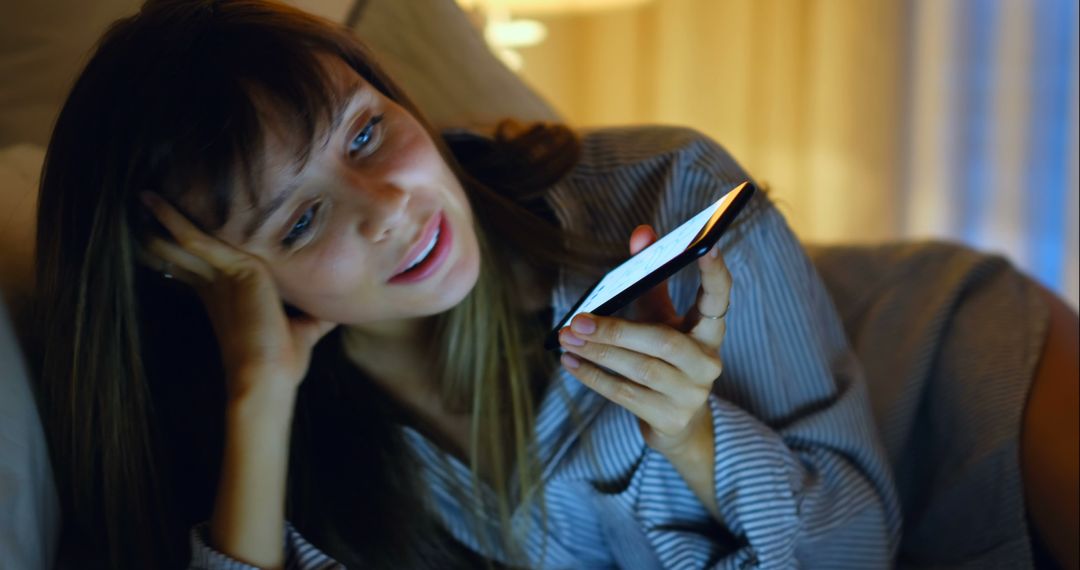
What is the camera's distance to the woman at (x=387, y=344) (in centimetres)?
70

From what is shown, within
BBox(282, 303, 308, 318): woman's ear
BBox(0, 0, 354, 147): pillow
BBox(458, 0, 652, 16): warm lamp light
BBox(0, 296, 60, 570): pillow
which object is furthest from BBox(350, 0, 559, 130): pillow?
BBox(0, 296, 60, 570): pillow

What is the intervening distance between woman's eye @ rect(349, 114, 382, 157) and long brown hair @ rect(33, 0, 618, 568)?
0.04 meters

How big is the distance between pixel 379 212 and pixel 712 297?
25cm

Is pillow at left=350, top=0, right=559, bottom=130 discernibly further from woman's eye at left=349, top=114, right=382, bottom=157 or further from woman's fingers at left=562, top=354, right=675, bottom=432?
woman's fingers at left=562, top=354, right=675, bottom=432

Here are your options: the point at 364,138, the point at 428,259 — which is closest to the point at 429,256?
the point at 428,259

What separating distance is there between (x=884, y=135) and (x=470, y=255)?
1193 mm

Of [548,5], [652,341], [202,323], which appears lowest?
[202,323]

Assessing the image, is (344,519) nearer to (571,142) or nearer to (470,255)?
(470,255)

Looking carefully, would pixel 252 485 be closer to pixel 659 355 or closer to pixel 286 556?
pixel 286 556

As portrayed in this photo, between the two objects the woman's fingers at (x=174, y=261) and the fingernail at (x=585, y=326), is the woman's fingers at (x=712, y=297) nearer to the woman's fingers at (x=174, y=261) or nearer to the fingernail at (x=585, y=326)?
the fingernail at (x=585, y=326)

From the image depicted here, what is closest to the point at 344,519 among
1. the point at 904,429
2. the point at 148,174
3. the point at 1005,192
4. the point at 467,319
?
the point at 467,319

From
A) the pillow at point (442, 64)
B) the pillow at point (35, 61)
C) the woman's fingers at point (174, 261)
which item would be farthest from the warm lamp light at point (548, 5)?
the woman's fingers at point (174, 261)

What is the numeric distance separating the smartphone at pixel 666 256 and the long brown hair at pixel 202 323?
18 cm

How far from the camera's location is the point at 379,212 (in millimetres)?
707
